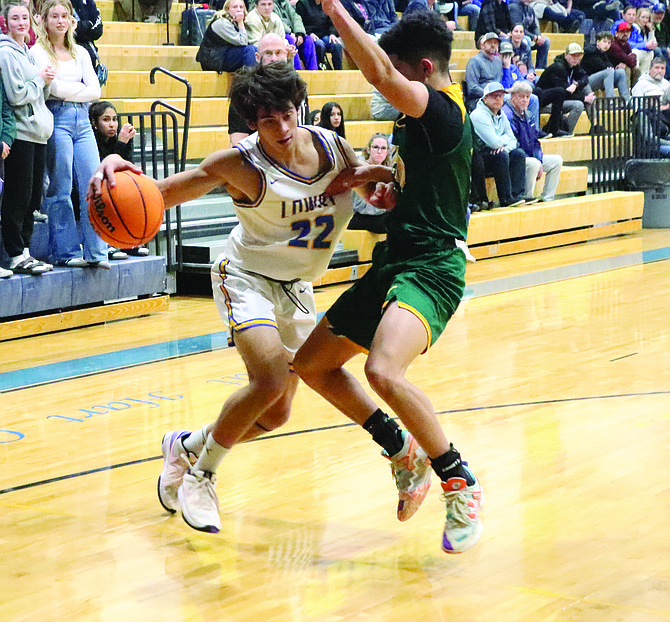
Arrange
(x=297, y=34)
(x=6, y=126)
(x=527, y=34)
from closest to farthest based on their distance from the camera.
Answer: (x=6, y=126)
(x=297, y=34)
(x=527, y=34)

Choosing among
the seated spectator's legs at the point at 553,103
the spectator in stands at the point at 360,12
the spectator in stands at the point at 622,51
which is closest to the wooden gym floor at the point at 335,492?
the spectator in stands at the point at 360,12

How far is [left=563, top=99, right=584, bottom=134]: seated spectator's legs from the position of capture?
13.6m

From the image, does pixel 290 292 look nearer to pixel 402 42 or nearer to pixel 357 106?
pixel 402 42

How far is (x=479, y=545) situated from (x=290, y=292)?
1.03m

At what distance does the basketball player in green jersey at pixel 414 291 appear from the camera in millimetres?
3295

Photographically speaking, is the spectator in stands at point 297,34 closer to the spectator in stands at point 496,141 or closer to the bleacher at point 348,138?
the bleacher at point 348,138

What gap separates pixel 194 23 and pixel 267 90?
870 centimetres

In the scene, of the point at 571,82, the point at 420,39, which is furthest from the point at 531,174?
the point at 420,39

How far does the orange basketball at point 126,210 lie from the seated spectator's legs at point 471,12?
13.2 meters

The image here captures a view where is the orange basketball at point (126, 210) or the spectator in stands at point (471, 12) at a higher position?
the spectator in stands at point (471, 12)

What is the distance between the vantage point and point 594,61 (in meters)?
14.5

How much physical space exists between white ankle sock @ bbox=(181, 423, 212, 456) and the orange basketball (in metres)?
0.75

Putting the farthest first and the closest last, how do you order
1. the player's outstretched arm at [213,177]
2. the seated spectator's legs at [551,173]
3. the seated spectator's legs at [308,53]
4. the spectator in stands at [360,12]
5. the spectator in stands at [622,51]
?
the spectator in stands at [622,51] → the spectator in stands at [360,12] → the seated spectator's legs at [551,173] → the seated spectator's legs at [308,53] → the player's outstretched arm at [213,177]

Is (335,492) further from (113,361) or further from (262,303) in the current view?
(113,361)
